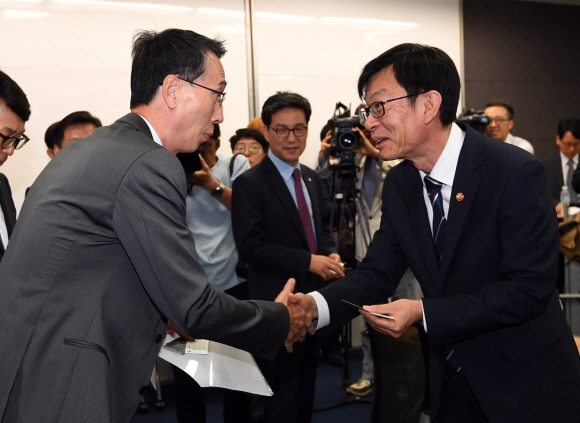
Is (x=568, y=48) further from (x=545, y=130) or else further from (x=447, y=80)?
(x=447, y=80)

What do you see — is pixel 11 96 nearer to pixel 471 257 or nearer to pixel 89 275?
pixel 89 275

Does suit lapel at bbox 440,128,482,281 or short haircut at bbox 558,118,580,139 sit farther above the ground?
short haircut at bbox 558,118,580,139

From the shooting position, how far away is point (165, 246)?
4.18 feet

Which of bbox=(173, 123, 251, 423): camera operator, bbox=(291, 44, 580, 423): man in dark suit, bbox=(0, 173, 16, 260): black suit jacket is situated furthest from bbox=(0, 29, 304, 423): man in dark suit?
bbox=(173, 123, 251, 423): camera operator

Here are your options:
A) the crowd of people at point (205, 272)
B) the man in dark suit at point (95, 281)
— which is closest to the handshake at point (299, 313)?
the crowd of people at point (205, 272)

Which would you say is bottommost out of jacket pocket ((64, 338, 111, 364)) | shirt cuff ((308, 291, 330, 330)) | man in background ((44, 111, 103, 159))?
shirt cuff ((308, 291, 330, 330))

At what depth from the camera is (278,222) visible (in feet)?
9.07

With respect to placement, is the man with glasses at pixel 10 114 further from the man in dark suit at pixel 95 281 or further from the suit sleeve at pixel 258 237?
→ the suit sleeve at pixel 258 237

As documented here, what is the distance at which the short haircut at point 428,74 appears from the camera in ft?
5.76

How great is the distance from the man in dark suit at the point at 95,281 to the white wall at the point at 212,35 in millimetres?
3211

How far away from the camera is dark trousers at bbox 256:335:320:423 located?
2566mm

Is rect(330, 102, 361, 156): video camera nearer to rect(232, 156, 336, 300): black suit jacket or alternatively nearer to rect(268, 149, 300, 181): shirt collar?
rect(268, 149, 300, 181): shirt collar

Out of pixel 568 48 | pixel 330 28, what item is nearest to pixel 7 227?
pixel 330 28

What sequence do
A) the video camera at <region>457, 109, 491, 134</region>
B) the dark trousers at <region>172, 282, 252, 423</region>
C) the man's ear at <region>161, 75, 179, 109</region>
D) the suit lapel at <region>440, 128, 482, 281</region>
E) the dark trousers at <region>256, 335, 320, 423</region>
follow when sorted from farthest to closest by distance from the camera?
the video camera at <region>457, 109, 491, 134</region> → the dark trousers at <region>172, 282, 252, 423</region> → the dark trousers at <region>256, 335, 320, 423</region> → the suit lapel at <region>440, 128, 482, 281</region> → the man's ear at <region>161, 75, 179, 109</region>
